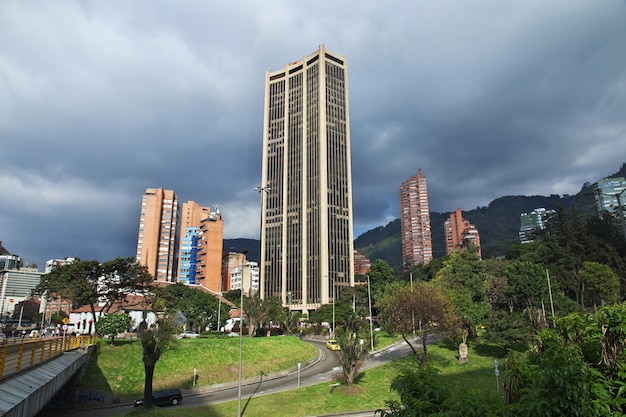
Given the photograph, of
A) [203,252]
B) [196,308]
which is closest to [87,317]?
[196,308]

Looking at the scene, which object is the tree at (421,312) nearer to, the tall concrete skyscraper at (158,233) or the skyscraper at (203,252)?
the skyscraper at (203,252)

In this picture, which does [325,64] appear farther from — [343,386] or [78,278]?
[343,386]

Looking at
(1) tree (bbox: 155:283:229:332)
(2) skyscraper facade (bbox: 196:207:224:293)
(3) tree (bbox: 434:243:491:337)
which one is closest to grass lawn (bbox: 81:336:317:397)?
(3) tree (bbox: 434:243:491:337)

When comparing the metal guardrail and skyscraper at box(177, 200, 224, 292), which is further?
skyscraper at box(177, 200, 224, 292)

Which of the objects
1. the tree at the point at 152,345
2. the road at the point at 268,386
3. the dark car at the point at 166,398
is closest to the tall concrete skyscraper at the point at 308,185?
the road at the point at 268,386

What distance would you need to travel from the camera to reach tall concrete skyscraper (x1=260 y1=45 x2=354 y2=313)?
134875mm

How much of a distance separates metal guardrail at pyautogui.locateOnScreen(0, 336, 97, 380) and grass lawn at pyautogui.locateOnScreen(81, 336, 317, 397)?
10.8 ft

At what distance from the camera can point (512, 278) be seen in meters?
60.9

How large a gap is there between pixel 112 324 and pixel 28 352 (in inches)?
890

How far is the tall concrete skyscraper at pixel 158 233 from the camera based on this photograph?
574 ft

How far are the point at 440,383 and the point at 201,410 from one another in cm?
2888

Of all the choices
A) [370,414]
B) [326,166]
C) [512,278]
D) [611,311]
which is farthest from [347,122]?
[611,311]

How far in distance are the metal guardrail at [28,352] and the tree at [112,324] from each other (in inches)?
79.2

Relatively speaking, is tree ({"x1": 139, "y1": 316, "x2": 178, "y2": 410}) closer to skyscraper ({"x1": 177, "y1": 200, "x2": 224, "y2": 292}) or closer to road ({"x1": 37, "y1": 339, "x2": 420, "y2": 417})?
road ({"x1": 37, "y1": 339, "x2": 420, "y2": 417})
